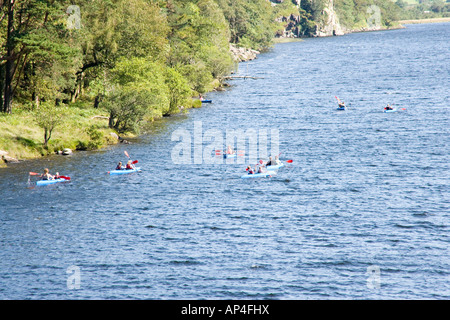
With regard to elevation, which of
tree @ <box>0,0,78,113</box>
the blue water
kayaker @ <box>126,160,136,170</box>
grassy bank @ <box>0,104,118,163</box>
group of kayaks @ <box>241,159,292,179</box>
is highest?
tree @ <box>0,0,78,113</box>

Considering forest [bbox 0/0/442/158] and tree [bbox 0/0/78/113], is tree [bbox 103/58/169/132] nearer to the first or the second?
forest [bbox 0/0/442/158]

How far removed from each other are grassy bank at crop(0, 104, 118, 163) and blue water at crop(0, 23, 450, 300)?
287 cm

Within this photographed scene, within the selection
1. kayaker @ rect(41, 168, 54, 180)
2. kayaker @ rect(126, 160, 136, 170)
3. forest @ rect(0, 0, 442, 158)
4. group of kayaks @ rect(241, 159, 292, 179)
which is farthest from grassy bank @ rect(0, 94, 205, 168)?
group of kayaks @ rect(241, 159, 292, 179)

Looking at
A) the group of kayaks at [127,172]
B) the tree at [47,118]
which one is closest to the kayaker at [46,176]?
the group of kayaks at [127,172]

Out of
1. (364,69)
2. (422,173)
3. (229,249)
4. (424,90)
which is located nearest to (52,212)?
(229,249)

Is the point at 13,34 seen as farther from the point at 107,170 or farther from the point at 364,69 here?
the point at 364,69

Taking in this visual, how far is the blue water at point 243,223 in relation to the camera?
36.8 m

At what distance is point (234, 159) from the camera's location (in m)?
69.5

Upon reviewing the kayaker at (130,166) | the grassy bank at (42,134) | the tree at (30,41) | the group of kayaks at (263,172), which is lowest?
the group of kayaks at (263,172)

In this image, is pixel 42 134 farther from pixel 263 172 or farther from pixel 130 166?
pixel 263 172

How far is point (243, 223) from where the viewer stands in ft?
157

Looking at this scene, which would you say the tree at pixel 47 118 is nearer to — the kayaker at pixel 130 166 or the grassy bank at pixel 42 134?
the grassy bank at pixel 42 134

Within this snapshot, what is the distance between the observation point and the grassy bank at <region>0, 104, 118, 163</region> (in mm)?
66500

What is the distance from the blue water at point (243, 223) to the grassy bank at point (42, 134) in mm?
2865
